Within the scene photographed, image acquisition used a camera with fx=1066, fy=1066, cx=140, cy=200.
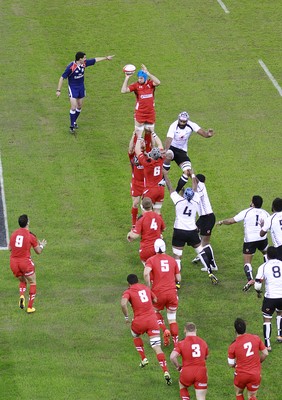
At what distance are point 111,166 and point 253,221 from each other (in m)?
7.77

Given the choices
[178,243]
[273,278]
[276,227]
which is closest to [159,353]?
[273,278]

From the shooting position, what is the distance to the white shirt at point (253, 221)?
24984 mm

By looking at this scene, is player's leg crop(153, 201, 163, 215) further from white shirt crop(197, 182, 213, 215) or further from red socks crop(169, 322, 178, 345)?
red socks crop(169, 322, 178, 345)

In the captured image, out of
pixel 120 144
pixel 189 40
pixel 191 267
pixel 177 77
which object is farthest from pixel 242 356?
pixel 189 40

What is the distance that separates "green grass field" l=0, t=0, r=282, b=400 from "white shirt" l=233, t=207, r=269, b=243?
146 cm

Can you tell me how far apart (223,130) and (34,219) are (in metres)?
7.94

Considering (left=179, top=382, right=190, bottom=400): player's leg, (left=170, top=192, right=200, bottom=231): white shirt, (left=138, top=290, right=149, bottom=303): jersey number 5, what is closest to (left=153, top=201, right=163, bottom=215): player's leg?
(left=170, top=192, right=200, bottom=231): white shirt

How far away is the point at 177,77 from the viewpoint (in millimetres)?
37219

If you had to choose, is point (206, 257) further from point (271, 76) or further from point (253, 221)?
point (271, 76)

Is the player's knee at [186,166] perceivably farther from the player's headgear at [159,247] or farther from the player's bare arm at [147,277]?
the player's bare arm at [147,277]

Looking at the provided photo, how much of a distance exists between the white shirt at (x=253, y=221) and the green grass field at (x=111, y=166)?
1463 millimetres

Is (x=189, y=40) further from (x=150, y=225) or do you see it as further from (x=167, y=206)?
(x=150, y=225)

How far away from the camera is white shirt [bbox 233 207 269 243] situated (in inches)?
984

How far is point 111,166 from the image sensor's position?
31781 millimetres
